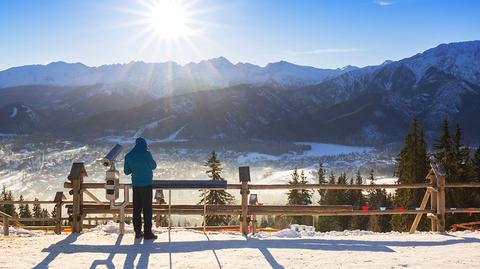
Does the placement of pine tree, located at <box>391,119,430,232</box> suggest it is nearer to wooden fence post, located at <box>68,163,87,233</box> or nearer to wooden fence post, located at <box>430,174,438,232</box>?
wooden fence post, located at <box>430,174,438,232</box>

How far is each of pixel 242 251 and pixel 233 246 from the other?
1.68ft

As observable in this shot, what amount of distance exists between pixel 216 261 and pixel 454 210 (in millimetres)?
7024

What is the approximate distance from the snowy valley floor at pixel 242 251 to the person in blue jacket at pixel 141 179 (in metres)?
0.44

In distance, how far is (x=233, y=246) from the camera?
392 inches

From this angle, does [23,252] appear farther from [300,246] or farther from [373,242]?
[373,242]

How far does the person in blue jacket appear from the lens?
1037 cm

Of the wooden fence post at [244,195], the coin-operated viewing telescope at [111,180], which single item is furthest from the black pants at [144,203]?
the wooden fence post at [244,195]

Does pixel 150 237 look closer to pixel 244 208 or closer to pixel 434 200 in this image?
pixel 244 208

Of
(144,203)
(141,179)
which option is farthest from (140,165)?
(144,203)

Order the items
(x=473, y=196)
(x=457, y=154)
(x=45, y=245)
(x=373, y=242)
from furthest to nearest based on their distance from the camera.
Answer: (x=457, y=154) < (x=473, y=196) < (x=373, y=242) < (x=45, y=245)

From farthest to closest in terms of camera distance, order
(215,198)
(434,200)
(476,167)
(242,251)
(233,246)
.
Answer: (476,167), (215,198), (434,200), (233,246), (242,251)

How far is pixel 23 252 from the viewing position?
365 inches

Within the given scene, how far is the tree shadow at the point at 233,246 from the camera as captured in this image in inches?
364

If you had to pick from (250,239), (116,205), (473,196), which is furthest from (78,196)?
(473,196)
